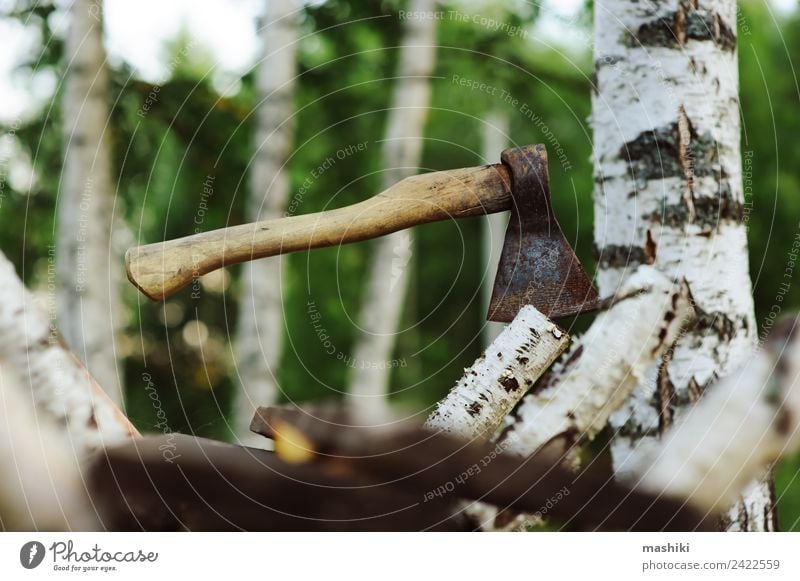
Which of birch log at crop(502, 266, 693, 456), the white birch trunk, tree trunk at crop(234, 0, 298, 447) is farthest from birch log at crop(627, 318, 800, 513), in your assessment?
the white birch trunk

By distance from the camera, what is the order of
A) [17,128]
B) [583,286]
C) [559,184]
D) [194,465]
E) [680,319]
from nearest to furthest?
[194,465] → [680,319] → [583,286] → [17,128] → [559,184]

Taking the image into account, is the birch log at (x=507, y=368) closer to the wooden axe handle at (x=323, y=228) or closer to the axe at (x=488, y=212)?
the axe at (x=488, y=212)

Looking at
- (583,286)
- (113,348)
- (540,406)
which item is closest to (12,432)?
(540,406)

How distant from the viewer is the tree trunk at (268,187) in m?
2.88

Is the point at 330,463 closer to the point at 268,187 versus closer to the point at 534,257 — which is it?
the point at 534,257

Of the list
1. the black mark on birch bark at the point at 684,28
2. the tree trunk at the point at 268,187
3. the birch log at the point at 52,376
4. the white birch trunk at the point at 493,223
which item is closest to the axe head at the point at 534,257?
the black mark on birch bark at the point at 684,28

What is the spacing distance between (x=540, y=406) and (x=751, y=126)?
516cm

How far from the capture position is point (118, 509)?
3.05 ft

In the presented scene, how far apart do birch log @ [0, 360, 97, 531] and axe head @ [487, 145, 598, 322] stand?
0.75 metres

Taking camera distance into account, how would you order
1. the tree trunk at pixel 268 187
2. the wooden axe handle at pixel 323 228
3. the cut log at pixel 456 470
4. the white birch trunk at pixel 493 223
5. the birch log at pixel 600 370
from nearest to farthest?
the cut log at pixel 456 470
the birch log at pixel 600 370
the wooden axe handle at pixel 323 228
the tree trunk at pixel 268 187
the white birch trunk at pixel 493 223

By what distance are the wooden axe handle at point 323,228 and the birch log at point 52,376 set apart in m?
0.26

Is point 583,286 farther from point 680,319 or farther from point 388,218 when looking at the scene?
point 388,218
